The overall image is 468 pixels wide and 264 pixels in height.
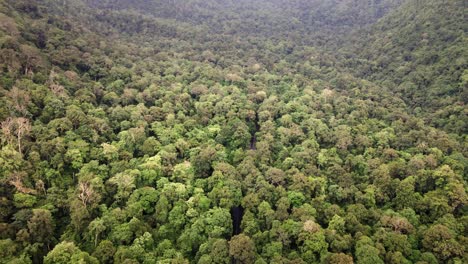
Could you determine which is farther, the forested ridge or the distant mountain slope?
the distant mountain slope

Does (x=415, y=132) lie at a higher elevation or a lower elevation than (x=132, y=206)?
higher

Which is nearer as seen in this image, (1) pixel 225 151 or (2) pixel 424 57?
(1) pixel 225 151

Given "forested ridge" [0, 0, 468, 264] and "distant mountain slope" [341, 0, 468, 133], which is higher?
"distant mountain slope" [341, 0, 468, 133]

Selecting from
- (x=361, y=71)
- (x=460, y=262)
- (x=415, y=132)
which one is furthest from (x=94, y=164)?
(x=361, y=71)

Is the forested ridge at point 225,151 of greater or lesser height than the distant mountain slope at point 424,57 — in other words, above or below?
below

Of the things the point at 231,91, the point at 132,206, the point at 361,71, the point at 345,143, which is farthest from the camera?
the point at 361,71

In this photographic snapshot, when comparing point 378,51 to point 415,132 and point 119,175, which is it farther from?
point 119,175

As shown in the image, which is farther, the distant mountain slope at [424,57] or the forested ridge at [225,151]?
the distant mountain slope at [424,57]

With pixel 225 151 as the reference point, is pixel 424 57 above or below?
above
